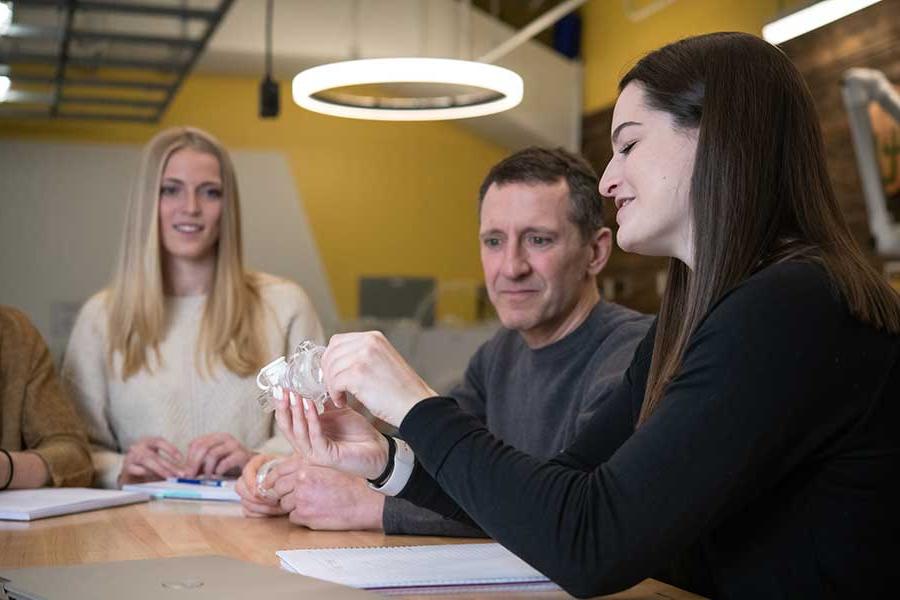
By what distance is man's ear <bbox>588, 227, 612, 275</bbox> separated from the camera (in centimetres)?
234

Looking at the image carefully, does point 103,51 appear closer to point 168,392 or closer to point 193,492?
point 168,392

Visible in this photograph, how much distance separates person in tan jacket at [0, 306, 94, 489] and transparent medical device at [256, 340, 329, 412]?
900 millimetres

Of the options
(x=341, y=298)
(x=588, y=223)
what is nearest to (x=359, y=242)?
(x=341, y=298)

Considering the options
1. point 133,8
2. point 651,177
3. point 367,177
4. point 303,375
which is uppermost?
point 133,8

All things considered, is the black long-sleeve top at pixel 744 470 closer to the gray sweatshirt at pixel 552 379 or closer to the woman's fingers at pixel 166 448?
the gray sweatshirt at pixel 552 379

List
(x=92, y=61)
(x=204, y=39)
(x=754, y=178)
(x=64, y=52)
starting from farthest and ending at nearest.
Result: (x=92, y=61), (x=64, y=52), (x=204, y=39), (x=754, y=178)

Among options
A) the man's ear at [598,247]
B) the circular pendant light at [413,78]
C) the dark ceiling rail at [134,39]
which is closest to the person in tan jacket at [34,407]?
the circular pendant light at [413,78]

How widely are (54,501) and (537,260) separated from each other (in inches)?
38.9

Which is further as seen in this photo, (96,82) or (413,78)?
(96,82)

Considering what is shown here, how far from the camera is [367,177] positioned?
26.9 feet

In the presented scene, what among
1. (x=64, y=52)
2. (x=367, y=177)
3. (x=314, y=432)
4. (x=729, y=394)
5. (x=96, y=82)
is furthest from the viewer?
(x=367, y=177)

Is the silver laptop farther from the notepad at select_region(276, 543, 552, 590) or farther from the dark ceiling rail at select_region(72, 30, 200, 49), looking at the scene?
the dark ceiling rail at select_region(72, 30, 200, 49)

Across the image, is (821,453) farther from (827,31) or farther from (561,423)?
(827,31)

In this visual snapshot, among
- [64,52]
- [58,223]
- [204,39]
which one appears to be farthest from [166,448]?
[58,223]
